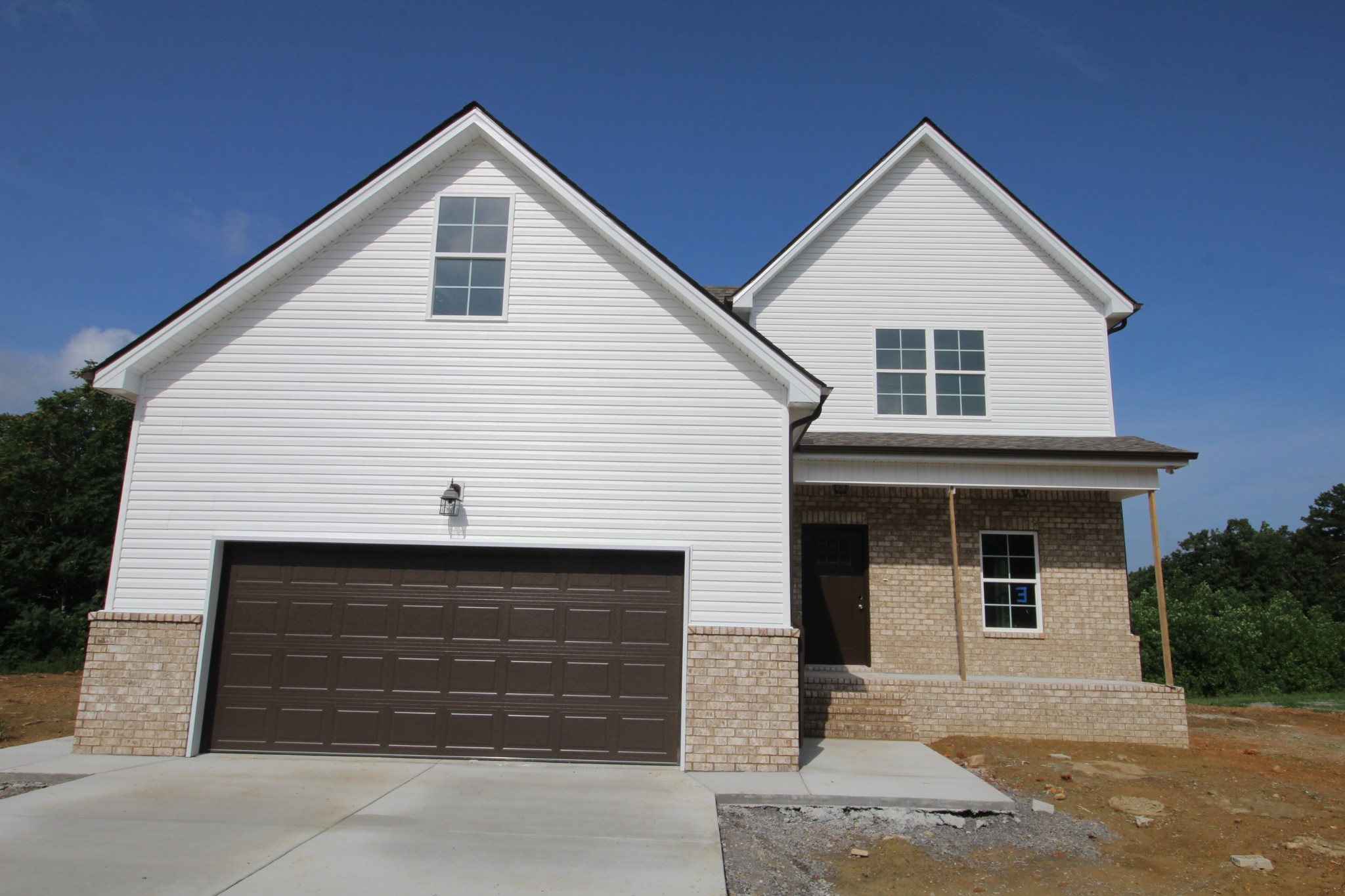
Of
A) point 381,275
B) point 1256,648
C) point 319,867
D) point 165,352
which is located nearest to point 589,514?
point 381,275

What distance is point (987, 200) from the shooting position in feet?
46.9

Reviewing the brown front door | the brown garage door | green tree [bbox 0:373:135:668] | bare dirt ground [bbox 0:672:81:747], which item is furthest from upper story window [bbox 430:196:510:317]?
green tree [bbox 0:373:135:668]

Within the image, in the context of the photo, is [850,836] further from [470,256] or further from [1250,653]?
[1250,653]

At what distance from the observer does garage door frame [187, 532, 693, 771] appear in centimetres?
911

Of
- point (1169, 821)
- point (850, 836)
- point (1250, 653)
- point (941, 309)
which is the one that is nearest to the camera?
point (850, 836)

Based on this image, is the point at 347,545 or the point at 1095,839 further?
the point at 347,545

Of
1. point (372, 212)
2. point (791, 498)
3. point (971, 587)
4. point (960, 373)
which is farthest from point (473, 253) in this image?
point (971, 587)

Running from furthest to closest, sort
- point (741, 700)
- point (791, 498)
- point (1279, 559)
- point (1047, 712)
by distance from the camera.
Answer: point (1279, 559) < point (1047, 712) < point (791, 498) < point (741, 700)

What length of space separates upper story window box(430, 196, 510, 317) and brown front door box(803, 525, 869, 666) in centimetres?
622

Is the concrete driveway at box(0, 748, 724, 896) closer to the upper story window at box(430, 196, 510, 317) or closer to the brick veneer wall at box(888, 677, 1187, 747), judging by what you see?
the brick veneer wall at box(888, 677, 1187, 747)

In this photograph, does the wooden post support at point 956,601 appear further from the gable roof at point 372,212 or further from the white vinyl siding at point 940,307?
the gable roof at point 372,212

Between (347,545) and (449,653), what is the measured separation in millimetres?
1706

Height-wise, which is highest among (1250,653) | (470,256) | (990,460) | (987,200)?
(987,200)

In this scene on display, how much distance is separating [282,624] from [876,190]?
37.6ft
